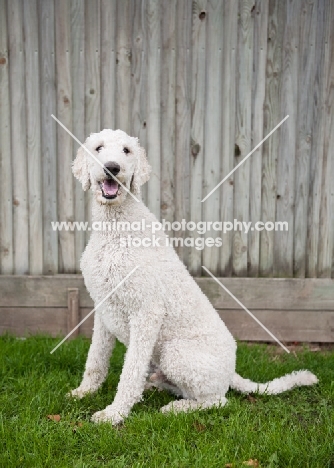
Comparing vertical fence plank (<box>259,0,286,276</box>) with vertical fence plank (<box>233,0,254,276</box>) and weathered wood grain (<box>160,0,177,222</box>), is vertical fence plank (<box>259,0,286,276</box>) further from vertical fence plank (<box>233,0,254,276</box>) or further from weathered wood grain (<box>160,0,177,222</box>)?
weathered wood grain (<box>160,0,177,222</box>)

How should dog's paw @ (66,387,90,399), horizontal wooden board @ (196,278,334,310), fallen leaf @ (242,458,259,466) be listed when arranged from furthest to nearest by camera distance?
horizontal wooden board @ (196,278,334,310)
dog's paw @ (66,387,90,399)
fallen leaf @ (242,458,259,466)

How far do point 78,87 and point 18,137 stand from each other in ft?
2.22

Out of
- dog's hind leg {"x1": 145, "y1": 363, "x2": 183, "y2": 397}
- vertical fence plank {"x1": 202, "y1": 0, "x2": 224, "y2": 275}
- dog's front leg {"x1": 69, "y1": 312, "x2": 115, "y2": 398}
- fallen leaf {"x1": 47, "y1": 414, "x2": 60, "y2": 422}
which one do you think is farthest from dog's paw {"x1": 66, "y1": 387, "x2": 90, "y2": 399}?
vertical fence plank {"x1": 202, "y1": 0, "x2": 224, "y2": 275}

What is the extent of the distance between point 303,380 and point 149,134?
235 centimetres

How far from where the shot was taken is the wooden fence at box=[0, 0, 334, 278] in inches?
175

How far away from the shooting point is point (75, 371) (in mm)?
3943

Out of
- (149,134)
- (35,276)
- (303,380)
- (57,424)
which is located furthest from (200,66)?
(57,424)

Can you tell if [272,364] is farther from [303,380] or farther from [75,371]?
[75,371]

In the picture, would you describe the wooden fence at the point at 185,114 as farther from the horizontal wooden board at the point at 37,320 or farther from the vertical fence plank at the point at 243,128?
the horizontal wooden board at the point at 37,320

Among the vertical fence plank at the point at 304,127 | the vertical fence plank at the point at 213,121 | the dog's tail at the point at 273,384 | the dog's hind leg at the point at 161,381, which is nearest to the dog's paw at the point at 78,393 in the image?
the dog's hind leg at the point at 161,381

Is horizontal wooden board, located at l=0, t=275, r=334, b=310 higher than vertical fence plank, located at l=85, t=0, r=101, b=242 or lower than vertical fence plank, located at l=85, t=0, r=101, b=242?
lower

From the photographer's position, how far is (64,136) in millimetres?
4605

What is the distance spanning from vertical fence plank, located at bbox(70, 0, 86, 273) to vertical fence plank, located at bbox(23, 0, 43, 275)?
0.31 m

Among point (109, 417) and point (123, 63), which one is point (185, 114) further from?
point (109, 417)
